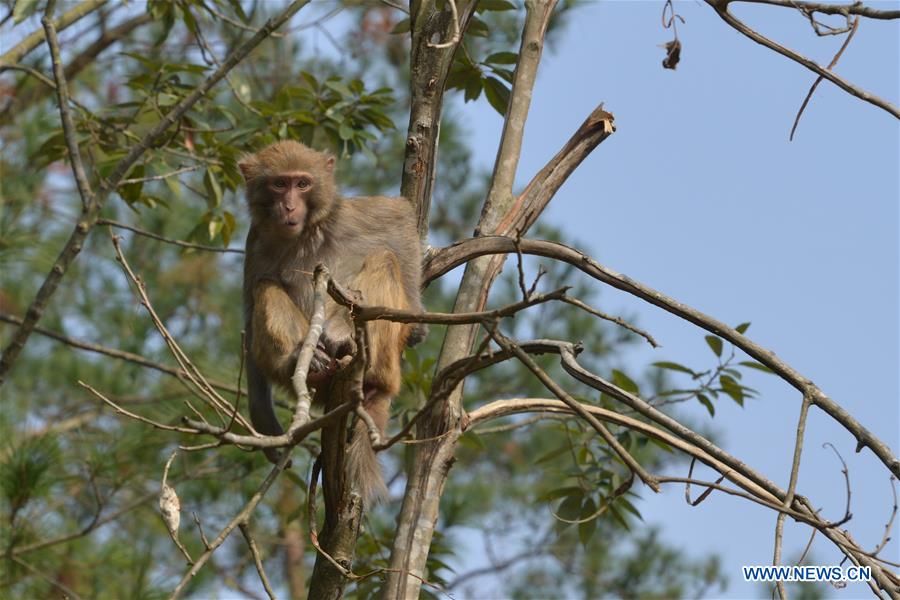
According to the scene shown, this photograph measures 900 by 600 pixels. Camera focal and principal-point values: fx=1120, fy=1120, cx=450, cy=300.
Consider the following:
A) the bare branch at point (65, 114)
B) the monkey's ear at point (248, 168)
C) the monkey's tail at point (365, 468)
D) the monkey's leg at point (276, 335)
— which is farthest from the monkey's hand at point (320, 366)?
the bare branch at point (65, 114)

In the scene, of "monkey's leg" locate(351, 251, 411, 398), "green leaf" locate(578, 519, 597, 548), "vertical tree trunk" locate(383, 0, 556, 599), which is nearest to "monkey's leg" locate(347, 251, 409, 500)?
"monkey's leg" locate(351, 251, 411, 398)

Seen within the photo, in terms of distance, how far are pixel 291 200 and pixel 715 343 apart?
2137 mm

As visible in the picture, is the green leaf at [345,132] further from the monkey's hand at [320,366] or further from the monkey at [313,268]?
the monkey's hand at [320,366]

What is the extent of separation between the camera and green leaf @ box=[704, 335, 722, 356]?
5.34 m

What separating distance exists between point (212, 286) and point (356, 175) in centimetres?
210

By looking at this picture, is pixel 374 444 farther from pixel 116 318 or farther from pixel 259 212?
pixel 116 318

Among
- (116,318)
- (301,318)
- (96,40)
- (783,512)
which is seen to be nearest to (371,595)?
(301,318)

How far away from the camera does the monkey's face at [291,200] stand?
525cm

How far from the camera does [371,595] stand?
5.20 m

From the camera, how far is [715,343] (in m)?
5.39

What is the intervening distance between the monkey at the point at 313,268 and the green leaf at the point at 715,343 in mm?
1378

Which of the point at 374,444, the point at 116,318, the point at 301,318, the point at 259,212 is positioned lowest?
the point at 374,444

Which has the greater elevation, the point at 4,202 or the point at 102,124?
the point at 4,202

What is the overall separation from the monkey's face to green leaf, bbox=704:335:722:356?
1989 millimetres
